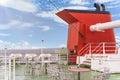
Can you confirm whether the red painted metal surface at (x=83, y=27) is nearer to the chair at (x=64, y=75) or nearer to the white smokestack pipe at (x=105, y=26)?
the white smokestack pipe at (x=105, y=26)

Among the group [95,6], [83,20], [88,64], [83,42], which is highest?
[95,6]

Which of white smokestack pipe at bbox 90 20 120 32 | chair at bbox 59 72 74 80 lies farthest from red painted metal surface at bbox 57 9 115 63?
chair at bbox 59 72 74 80

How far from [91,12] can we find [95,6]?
1.04 metres

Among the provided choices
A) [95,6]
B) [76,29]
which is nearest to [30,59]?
[76,29]

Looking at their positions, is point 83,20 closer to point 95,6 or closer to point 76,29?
point 76,29

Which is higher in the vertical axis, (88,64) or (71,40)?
(71,40)

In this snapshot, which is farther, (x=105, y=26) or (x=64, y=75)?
(x=105, y=26)

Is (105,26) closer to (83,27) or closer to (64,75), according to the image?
(83,27)

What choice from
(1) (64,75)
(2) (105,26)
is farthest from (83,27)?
(1) (64,75)

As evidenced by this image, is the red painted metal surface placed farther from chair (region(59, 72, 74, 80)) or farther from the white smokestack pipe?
chair (region(59, 72, 74, 80))

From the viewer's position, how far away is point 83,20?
50.7 feet

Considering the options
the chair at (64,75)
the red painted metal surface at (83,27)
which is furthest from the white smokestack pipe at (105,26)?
the chair at (64,75)

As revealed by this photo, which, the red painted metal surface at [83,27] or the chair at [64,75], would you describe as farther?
the red painted metal surface at [83,27]

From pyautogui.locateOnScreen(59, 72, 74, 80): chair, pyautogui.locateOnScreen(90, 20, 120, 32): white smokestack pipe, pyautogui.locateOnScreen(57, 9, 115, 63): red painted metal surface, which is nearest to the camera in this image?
pyautogui.locateOnScreen(59, 72, 74, 80): chair
